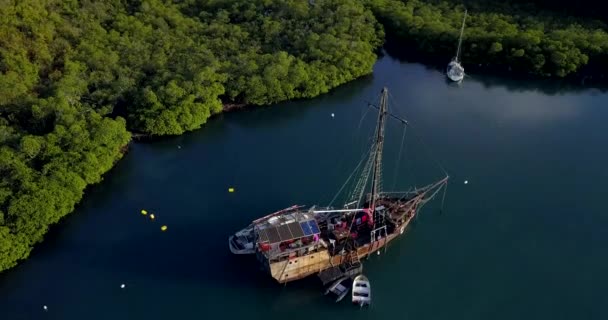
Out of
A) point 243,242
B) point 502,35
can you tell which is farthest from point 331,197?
point 502,35

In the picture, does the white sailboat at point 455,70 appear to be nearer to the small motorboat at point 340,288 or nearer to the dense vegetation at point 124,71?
the dense vegetation at point 124,71

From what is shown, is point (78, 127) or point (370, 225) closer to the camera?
point (370, 225)

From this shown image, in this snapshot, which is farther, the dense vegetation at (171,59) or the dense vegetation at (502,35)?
the dense vegetation at (502,35)

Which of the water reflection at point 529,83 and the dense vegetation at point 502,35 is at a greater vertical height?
the dense vegetation at point 502,35

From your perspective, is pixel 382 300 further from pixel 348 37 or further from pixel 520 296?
pixel 348 37

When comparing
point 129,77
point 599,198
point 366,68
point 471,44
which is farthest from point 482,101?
point 129,77

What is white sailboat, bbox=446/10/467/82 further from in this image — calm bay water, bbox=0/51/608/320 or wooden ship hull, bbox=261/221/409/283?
wooden ship hull, bbox=261/221/409/283

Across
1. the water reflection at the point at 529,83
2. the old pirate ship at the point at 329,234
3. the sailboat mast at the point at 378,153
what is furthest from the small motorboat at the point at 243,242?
the water reflection at the point at 529,83
